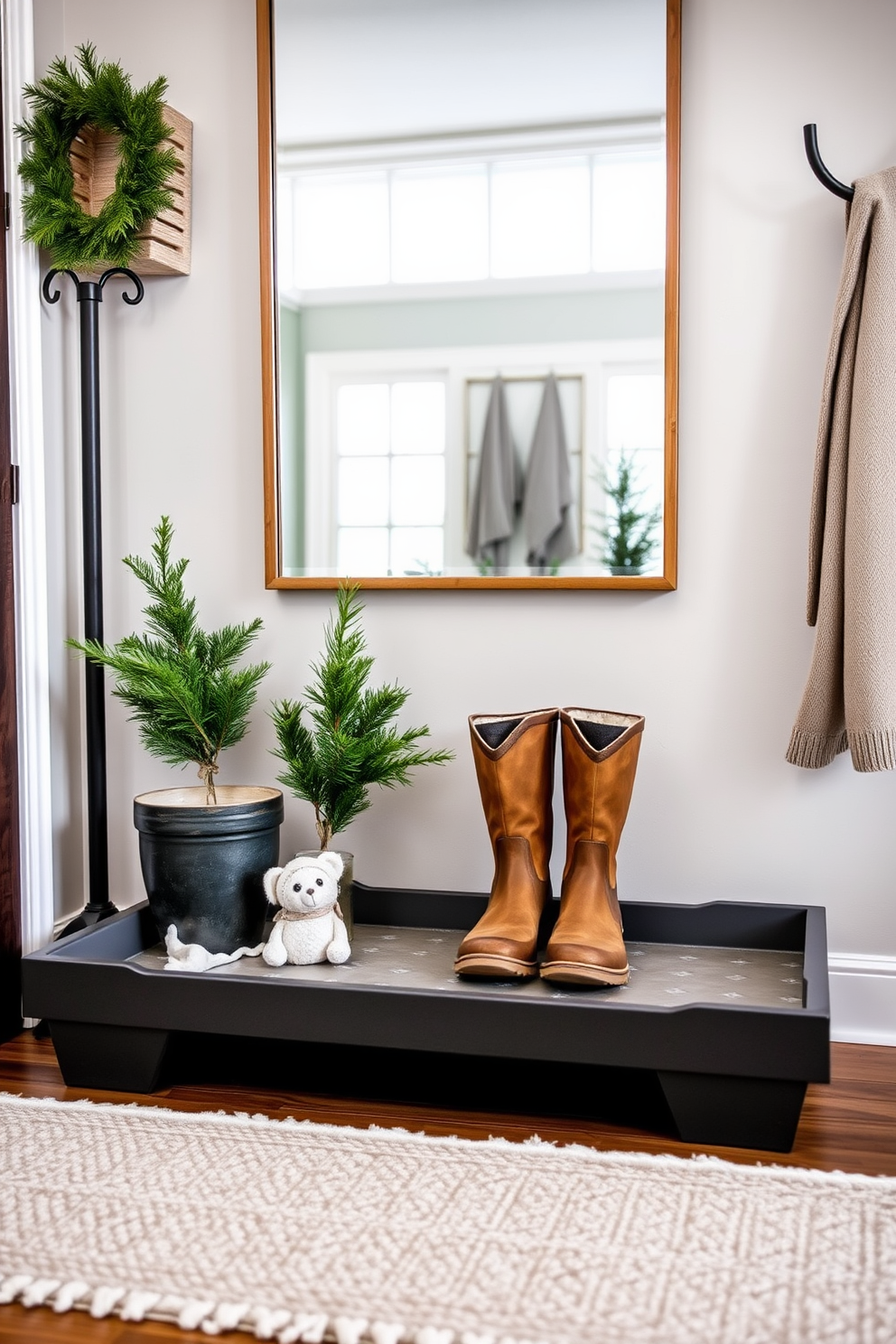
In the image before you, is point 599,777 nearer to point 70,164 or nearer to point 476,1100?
point 476,1100

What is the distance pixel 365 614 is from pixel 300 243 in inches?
25.7

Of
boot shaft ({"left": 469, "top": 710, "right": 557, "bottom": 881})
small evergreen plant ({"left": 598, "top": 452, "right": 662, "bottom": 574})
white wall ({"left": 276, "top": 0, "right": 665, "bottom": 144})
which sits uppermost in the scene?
white wall ({"left": 276, "top": 0, "right": 665, "bottom": 144})

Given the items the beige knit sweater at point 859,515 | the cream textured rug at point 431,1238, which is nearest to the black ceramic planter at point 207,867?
the cream textured rug at point 431,1238

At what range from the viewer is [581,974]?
152 cm

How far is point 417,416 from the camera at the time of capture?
6.35 feet

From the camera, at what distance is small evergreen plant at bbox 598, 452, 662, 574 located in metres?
1.85

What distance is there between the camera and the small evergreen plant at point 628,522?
6.06ft

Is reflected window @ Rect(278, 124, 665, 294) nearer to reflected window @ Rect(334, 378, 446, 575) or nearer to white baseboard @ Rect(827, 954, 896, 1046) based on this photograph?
reflected window @ Rect(334, 378, 446, 575)

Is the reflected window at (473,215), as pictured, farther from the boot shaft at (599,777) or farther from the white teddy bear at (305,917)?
the white teddy bear at (305,917)

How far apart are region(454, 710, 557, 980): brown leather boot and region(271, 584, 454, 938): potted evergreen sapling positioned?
0.18 meters

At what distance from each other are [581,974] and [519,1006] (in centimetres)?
12

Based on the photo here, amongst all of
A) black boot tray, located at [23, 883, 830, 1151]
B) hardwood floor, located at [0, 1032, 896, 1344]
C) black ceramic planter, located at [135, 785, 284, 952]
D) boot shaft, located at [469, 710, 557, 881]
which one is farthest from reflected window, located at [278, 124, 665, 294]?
hardwood floor, located at [0, 1032, 896, 1344]

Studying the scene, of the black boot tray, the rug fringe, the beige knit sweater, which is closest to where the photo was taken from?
the rug fringe

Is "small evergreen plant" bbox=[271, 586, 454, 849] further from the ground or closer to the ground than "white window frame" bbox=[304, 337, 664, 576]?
closer to the ground
